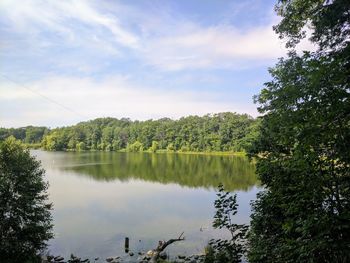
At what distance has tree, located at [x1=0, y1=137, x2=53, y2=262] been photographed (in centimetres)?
1354

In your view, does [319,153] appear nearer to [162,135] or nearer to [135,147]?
[162,135]

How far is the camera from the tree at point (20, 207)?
44.4ft

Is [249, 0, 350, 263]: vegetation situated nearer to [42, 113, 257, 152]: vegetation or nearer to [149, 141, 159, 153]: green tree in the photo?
[42, 113, 257, 152]: vegetation

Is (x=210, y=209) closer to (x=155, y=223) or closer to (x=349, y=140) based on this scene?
(x=155, y=223)

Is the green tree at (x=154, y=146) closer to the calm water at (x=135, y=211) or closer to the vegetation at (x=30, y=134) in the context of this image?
the calm water at (x=135, y=211)

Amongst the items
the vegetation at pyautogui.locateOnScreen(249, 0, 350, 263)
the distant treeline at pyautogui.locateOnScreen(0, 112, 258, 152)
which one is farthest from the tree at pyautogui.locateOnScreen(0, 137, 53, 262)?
the distant treeline at pyautogui.locateOnScreen(0, 112, 258, 152)

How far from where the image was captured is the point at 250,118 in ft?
346

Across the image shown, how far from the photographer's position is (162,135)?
121 m

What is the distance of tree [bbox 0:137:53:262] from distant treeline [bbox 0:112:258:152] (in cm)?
7254

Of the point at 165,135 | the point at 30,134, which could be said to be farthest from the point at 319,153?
the point at 30,134

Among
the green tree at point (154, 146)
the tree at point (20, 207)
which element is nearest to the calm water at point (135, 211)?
the tree at point (20, 207)

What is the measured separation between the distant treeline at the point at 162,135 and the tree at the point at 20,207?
72.5m

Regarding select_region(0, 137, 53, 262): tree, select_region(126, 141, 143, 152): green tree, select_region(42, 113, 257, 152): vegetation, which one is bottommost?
select_region(0, 137, 53, 262): tree

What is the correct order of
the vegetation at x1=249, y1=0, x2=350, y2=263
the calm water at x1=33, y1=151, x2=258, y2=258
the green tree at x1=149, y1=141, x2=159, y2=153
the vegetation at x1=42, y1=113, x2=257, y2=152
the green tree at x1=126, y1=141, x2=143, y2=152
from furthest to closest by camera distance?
the green tree at x1=126, y1=141, x2=143, y2=152
the green tree at x1=149, y1=141, x2=159, y2=153
the vegetation at x1=42, y1=113, x2=257, y2=152
the calm water at x1=33, y1=151, x2=258, y2=258
the vegetation at x1=249, y1=0, x2=350, y2=263
